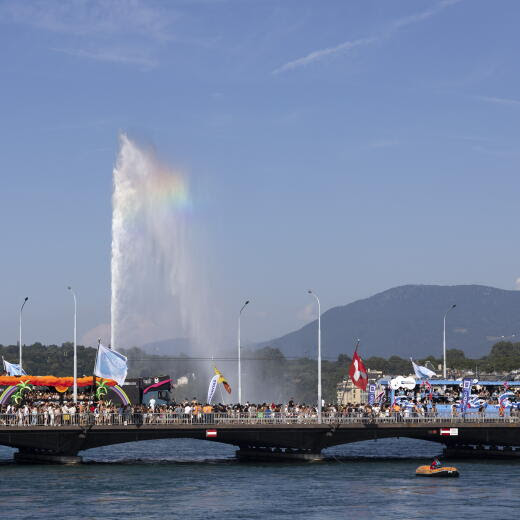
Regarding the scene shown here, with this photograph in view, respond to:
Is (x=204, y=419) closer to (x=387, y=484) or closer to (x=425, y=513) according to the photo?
(x=387, y=484)

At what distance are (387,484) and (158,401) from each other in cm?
3349

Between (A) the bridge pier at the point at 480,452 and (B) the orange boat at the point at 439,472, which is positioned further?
(A) the bridge pier at the point at 480,452

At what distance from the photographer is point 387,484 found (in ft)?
274

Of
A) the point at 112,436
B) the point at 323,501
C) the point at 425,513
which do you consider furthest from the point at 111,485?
the point at 425,513

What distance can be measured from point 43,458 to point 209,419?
14281 mm

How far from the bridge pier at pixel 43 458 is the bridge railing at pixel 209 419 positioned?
4.74m

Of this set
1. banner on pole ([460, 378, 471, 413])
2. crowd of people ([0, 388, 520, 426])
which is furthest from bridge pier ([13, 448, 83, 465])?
banner on pole ([460, 378, 471, 413])

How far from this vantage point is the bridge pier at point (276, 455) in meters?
98.6

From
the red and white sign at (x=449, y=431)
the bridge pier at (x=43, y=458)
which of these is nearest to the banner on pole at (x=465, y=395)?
the red and white sign at (x=449, y=431)

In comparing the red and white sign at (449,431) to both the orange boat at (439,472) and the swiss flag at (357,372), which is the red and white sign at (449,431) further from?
the orange boat at (439,472)

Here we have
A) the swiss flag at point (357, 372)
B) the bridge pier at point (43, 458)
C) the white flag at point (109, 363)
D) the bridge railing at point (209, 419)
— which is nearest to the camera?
the white flag at point (109, 363)

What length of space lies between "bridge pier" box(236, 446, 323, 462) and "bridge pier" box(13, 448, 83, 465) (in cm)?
1622

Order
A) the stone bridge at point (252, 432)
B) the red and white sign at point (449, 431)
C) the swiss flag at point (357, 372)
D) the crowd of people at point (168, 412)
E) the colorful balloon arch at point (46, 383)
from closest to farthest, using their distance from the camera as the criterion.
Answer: the crowd of people at point (168, 412)
the stone bridge at point (252, 432)
the swiss flag at point (357, 372)
the red and white sign at point (449, 431)
the colorful balloon arch at point (46, 383)

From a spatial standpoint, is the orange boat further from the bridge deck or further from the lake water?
the bridge deck
